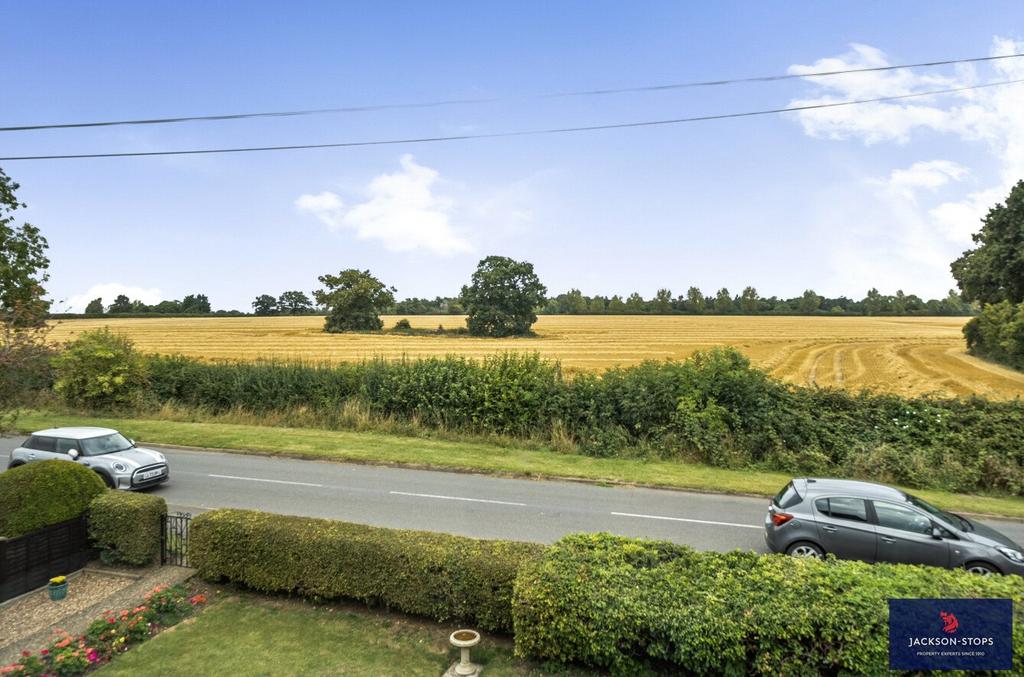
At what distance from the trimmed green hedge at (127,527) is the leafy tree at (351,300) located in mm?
55563

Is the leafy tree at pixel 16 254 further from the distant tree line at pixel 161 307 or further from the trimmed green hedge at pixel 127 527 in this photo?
the distant tree line at pixel 161 307

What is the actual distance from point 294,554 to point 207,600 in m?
1.64

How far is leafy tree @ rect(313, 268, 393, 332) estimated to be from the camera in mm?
64000

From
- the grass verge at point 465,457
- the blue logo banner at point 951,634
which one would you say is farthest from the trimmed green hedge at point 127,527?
the blue logo banner at point 951,634

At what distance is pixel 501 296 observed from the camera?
192ft

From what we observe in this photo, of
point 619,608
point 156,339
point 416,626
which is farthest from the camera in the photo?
point 156,339

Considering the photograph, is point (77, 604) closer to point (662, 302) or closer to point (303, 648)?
point (303, 648)

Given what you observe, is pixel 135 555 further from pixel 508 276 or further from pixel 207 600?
pixel 508 276

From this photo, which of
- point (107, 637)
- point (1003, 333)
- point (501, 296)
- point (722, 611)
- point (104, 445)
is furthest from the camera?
point (501, 296)

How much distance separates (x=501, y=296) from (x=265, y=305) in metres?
55.9

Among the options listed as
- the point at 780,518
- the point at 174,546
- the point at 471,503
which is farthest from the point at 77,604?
the point at 780,518

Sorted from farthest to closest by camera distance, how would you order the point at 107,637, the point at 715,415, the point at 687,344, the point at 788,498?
the point at 687,344 < the point at 715,415 < the point at 788,498 < the point at 107,637

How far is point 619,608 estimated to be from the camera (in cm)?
615

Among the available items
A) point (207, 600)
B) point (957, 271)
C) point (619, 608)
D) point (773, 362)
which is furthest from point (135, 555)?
point (957, 271)
